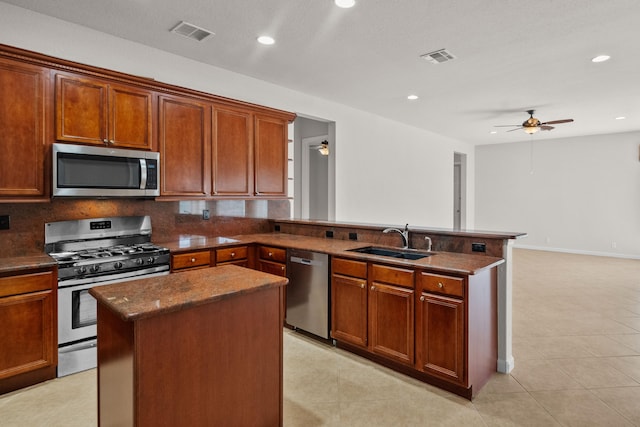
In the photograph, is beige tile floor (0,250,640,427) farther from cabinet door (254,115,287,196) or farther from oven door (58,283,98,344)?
cabinet door (254,115,287,196)

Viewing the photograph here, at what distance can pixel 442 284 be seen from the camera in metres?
2.41

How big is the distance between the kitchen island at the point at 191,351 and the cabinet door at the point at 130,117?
5.56 feet

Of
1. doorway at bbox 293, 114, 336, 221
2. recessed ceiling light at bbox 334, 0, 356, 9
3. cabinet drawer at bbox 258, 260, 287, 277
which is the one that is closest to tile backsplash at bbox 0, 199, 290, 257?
cabinet drawer at bbox 258, 260, 287, 277

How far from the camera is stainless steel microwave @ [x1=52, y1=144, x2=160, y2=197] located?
2680mm

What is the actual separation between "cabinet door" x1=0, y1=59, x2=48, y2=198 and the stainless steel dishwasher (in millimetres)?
2114

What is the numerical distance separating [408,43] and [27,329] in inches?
153

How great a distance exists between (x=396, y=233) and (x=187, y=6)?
8.64 ft

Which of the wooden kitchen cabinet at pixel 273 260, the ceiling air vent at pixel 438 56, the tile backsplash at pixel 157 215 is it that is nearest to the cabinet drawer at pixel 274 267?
the wooden kitchen cabinet at pixel 273 260

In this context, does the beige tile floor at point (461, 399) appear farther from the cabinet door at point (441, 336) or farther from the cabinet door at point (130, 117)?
the cabinet door at point (130, 117)

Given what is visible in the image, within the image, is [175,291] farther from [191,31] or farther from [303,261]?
[191,31]

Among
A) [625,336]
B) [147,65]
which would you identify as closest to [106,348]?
[147,65]

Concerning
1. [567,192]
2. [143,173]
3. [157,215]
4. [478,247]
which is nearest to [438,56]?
[478,247]

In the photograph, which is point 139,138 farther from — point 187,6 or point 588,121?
point 588,121

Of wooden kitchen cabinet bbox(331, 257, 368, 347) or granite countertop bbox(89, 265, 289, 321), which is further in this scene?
wooden kitchen cabinet bbox(331, 257, 368, 347)
